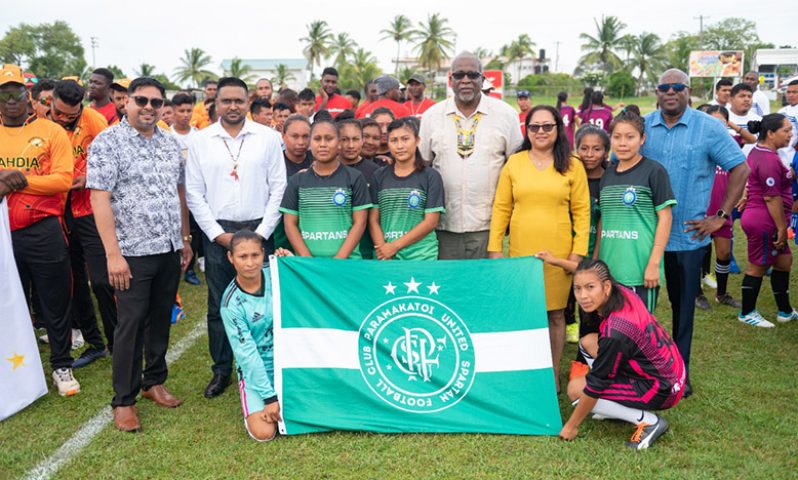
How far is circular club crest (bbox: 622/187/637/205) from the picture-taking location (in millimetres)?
4367


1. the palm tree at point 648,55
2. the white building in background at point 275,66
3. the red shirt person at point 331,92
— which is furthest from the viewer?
the white building in background at point 275,66

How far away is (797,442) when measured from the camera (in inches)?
159

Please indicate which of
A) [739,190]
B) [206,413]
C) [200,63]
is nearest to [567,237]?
[739,190]

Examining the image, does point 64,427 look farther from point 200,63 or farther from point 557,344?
point 200,63

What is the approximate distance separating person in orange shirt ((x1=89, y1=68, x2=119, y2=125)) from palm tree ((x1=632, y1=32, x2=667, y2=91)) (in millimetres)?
83091

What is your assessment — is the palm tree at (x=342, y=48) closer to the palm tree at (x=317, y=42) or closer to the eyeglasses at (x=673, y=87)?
the palm tree at (x=317, y=42)

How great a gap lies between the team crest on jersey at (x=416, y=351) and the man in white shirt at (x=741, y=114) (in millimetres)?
6768

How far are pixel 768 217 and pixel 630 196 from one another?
2.95m

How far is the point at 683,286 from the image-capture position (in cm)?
479

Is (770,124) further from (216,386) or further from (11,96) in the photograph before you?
(11,96)

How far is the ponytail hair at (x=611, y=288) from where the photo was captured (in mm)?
3951

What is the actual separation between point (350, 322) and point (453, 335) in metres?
0.69

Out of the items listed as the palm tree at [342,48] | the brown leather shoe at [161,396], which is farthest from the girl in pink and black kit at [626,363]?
the palm tree at [342,48]

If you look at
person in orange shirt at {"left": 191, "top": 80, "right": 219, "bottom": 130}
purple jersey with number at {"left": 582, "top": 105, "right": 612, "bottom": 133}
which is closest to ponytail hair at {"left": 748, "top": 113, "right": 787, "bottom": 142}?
person in orange shirt at {"left": 191, "top": 80, "right": 219, "bottom": 130}
